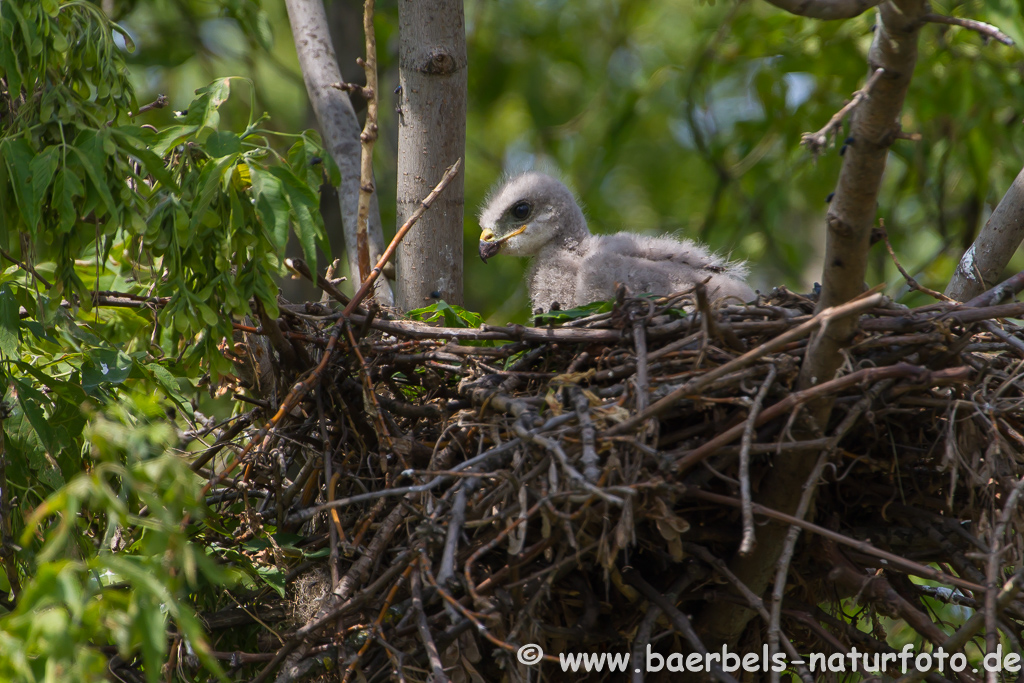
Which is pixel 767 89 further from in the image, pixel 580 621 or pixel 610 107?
pixel 580 621

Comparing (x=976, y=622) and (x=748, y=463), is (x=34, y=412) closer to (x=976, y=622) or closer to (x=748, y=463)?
(x=748, y=463)

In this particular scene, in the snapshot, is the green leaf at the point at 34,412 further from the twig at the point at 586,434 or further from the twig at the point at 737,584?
the twig at the point at 737,584

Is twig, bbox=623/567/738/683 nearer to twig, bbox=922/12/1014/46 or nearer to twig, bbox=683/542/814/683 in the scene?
twig, bbox=683/542/814/683

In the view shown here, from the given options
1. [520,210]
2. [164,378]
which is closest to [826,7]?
[164,378]

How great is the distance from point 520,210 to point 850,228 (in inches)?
86.3

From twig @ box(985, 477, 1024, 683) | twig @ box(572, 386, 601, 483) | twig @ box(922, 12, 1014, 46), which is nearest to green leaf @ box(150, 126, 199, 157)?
twig @ box(572, 386, 601, 483)

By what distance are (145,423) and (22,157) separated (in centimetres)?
77

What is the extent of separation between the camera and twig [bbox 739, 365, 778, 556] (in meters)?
1.83

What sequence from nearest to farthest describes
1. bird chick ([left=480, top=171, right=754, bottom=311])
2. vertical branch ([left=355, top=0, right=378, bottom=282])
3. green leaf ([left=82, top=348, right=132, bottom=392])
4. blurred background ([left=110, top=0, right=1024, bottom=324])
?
1. green leaf ([left=82, top=348, right=132, bottom=392])
2. vertical branch ([left=355, top=0, right=378, bottom=282])
3. bird chick ([left=480, top=171, right=754, bottom=311])
4. blurred background ([left=110, top=0, right=1024, bottom=324])

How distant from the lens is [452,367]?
2768 mm

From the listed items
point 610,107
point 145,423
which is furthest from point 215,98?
point 610,107

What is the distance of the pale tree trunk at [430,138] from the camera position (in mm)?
3320

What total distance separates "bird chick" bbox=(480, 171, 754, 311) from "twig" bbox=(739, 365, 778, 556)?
99cm

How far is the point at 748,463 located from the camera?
201 cm
